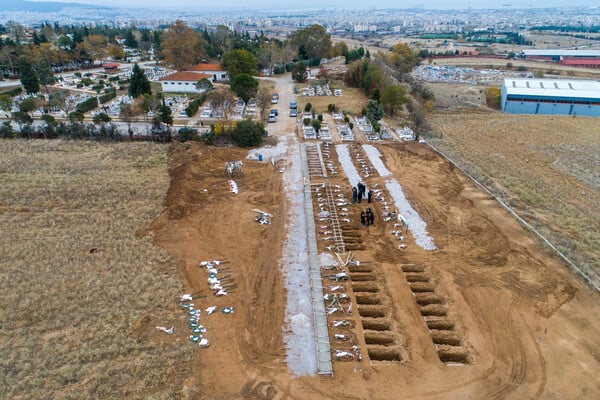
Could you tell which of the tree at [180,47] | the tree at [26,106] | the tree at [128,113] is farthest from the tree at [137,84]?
the tree at [180,47]

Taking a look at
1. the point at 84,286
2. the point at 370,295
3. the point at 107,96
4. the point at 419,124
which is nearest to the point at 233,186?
the point at 84,286

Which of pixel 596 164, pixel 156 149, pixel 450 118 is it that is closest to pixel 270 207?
pixel 156 149

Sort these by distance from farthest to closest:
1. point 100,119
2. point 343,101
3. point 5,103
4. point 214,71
Result: point 214,71 → point 343,101 → point 5,103 → point 100,119

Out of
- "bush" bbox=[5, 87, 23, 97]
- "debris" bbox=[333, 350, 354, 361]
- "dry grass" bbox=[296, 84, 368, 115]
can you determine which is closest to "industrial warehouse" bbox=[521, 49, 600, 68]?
"dry grass" bbox=[296, 84, 368, 115]

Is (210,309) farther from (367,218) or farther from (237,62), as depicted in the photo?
(237,62)

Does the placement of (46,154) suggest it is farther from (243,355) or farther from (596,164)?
(596,164)

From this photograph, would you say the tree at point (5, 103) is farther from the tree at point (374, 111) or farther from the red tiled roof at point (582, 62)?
the red tiled roof at point (582, 62)
